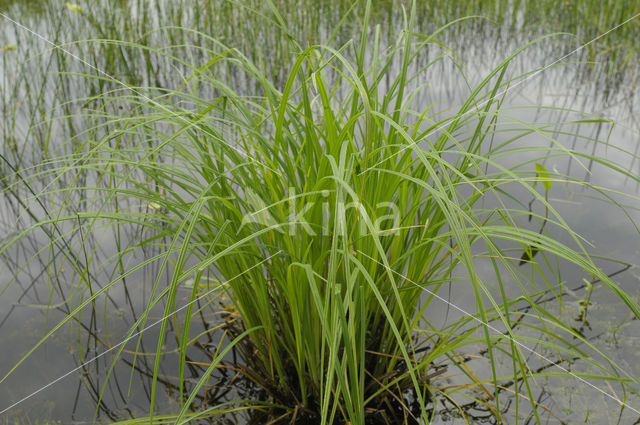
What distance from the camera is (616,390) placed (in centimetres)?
138

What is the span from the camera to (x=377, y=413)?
1299 millimetres

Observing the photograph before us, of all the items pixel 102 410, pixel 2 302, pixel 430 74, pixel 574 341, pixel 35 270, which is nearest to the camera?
pixel 102 410

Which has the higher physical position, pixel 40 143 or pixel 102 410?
pixel 40 143

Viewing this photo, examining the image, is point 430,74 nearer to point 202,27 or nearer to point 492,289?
point 202,27

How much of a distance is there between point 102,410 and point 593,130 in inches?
98.9

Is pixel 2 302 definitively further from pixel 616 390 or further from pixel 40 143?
pixel 616 390

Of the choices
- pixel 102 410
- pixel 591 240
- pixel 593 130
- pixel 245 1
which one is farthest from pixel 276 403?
pixel 245 1

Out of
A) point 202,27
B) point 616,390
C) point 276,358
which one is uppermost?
point 202,27

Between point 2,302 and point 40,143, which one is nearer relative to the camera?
point 2,302

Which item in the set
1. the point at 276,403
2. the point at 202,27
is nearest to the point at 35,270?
the point at 276,403

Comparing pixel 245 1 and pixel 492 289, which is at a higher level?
pixel 245 1

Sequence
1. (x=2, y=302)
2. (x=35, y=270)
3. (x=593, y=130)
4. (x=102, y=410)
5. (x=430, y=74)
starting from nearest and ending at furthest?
(x=102, y=410)
(x=2, y=302)
(x=35, y=270)
(x=593, y=130)
(x=430, y=74)

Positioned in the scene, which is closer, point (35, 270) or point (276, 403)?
point (276, 403)

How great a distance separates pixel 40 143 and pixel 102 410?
1.61 metres
